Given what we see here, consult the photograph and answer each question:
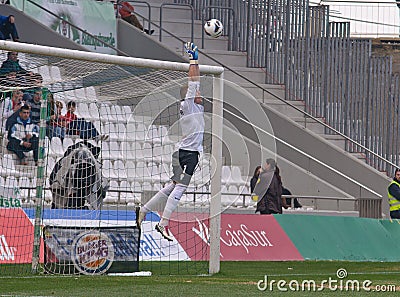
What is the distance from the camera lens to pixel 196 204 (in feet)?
62.7

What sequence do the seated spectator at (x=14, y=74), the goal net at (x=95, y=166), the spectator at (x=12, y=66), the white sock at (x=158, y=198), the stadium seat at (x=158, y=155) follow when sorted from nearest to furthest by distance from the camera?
1. the goal net at (x=95, y=166)
2. the spectator at (x=12, y=66)
3. the seated spectator at (x=14, y=74)
4. the white sock at (x=158, y=198)
5. the stadium seat at (x=158, y=155)

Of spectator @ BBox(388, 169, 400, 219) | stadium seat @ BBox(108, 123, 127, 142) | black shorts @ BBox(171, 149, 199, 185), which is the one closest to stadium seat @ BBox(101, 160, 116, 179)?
stadium seat @ BBox(108, 123, 127, 142)

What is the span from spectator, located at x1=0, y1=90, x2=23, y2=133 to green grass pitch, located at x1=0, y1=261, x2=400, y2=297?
14.6 ft

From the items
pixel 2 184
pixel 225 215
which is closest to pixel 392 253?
pixel 225 215

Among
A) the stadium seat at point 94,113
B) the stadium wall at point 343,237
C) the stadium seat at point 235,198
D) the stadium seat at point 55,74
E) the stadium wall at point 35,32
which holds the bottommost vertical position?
the stadium wall at point 343,237

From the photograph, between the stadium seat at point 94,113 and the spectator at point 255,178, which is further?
the spectator at point 255,178

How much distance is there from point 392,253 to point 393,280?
21.7 ft

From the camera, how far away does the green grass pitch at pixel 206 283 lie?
34.8 ft

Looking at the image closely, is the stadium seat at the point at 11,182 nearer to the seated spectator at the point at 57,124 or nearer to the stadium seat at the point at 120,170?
the seated spectator at the point at 57,124

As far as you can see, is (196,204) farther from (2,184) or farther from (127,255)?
(127,255)

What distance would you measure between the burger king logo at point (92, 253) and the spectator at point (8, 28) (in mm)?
8667

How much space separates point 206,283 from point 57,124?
262 inches

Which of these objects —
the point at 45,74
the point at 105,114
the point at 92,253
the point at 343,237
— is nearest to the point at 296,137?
the point at 343,237

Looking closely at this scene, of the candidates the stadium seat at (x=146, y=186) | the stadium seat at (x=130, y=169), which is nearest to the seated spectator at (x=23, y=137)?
the stadium seat at (x=130, y=169)
